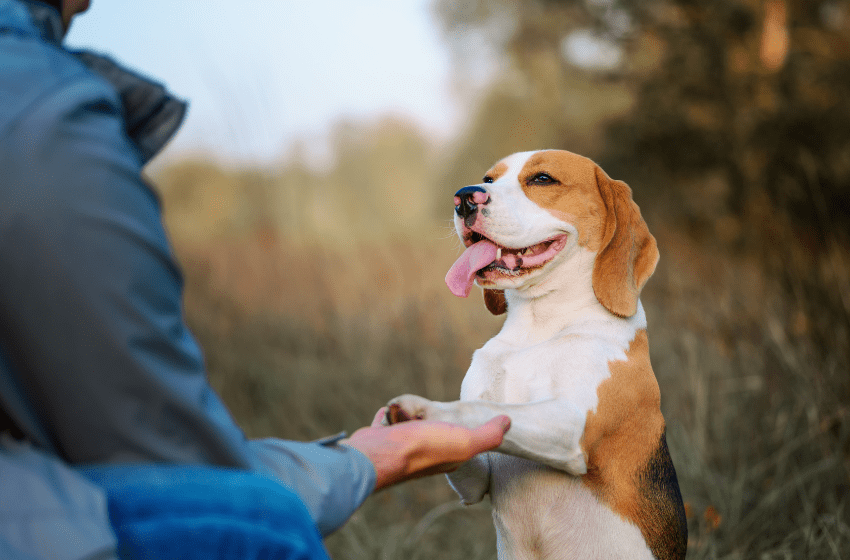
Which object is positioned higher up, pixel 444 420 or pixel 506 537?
pixel 444 420

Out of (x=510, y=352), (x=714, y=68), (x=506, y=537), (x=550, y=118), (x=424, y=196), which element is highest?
(x=510, y=352)

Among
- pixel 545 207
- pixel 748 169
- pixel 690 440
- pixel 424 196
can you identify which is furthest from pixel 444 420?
pixel 424 196

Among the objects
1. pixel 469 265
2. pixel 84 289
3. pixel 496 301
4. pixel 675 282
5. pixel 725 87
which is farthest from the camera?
pixel 725 87

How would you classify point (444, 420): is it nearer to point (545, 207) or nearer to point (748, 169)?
point (545, 207)

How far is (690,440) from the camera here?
3.86 m

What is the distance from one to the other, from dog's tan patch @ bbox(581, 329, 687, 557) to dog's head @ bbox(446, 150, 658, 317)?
21 centimetres

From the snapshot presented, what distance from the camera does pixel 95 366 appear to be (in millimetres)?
1104

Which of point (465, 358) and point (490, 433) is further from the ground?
point (490, 433)

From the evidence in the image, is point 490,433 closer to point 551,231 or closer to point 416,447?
point 416,447

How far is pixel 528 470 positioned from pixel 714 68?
9518 mm

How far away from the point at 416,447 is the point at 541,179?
110 cm

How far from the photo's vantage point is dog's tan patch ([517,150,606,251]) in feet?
7.07

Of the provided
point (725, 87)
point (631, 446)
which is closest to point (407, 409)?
point (631, 446)

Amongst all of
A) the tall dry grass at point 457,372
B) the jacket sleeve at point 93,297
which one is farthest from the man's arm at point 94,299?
the tall dry grass at point 457,372
